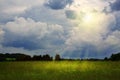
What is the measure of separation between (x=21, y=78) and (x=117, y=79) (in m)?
8.45

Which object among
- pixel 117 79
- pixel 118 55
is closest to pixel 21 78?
pixel 117 79

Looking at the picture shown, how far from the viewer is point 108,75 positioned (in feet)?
110

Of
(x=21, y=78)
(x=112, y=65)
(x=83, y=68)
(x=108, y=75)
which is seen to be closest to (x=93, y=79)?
(x=108, y=75)

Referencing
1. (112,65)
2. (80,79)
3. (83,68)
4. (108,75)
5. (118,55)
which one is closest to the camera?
(80,79)

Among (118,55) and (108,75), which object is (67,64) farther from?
(118,55)

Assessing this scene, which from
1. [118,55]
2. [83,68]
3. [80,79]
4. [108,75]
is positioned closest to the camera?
[80,79]

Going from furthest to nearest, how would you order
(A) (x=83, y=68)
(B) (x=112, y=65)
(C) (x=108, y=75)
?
1. (B) (x=112, y=65)
2. (A) (x=83, y=68)
3. (C) (x=108, y=75)

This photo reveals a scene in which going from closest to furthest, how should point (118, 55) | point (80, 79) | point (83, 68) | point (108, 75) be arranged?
point (80, 79) → point (108, 75) → point (83, 68) → point (118, 55)

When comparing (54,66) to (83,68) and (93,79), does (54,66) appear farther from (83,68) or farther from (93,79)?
(93,79)

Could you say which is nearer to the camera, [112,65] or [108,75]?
[108,75]

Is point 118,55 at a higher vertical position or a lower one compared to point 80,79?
higher

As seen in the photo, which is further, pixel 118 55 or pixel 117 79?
pixel 118 55

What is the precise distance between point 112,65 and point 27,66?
37.6 feet

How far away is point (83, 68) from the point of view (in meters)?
42.6
